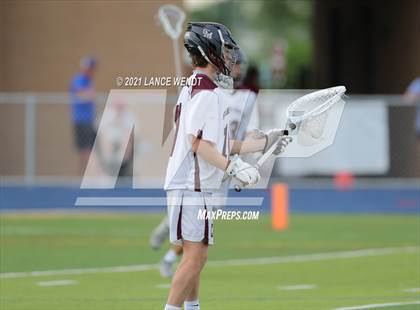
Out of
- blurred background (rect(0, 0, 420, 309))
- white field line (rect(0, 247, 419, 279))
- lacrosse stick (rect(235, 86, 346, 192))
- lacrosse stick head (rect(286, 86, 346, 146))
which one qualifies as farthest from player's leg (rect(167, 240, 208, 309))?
blurred background (rect(0, 0, 420, 309))

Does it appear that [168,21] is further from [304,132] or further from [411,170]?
[411,170]

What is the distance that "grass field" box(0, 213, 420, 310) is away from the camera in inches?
392

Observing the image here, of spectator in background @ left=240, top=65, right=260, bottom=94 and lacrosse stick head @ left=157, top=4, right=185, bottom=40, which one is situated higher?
spectator in background @ left=240, top=65, right=260, bottom=94

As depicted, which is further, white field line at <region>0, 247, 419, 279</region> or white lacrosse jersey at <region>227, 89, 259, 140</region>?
white lacrosse jersey at <region>227, 89, 259, 140</region>

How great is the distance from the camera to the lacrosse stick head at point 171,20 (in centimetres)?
1185

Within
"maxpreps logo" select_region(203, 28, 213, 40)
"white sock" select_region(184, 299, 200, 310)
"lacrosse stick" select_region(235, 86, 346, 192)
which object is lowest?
"white sock" select_region(184, 299, 200, 310)

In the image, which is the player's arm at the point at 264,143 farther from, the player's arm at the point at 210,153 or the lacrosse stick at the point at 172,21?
the lacrosse stick at the point at 172,21

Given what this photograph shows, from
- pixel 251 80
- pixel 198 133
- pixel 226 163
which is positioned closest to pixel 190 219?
pixel 226 163

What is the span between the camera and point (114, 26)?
2319 centimetres

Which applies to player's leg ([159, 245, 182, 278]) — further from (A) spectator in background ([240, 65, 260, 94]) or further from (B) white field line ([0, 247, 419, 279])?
(A) spectator in background ([240, 65, 260, 94])

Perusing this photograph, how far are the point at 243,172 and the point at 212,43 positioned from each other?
2.87 feet

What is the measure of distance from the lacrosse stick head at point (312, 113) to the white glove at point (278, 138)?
59 millimetres

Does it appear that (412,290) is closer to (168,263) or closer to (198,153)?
(168,263)

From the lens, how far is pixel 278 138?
7496mm
